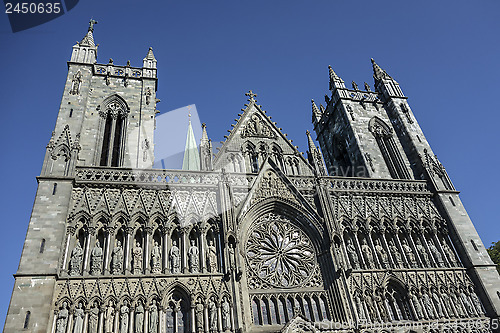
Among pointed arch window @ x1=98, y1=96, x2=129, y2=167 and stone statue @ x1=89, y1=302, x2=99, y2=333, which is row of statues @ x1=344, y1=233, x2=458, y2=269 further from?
pointed arch window @ x1=98, y1=96, x2=129, y2=167

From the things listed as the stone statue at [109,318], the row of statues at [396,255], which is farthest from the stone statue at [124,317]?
the row of statues at [396,255]

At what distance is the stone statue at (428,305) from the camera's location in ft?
54.3

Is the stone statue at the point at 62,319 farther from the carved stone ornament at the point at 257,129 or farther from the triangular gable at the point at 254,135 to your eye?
the carved stone ornament at the point at 257,129

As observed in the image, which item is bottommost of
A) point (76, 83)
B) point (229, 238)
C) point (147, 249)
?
point (147, 249)

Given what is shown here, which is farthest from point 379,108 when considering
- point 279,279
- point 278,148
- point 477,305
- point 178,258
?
point 178,258

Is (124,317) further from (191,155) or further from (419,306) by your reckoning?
(191,155)

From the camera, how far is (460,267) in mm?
18375

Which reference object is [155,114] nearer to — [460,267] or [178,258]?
[178,258]

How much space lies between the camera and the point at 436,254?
1866 centimetres

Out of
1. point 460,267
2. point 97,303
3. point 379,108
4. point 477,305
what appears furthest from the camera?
point 379,108

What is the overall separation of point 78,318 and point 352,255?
36.7ft

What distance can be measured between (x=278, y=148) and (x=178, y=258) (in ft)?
30.1

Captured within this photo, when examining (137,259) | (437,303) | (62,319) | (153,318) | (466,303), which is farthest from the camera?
(466,303)

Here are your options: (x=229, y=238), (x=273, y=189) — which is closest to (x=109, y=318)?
(x=229, y=238)
